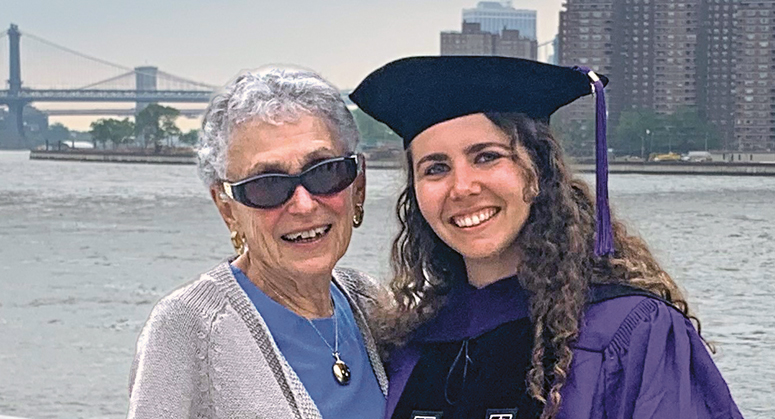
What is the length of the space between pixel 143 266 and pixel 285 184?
62.5 ft

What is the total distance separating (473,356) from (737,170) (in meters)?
47.9

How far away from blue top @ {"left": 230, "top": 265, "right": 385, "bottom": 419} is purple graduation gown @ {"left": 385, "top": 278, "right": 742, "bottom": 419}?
305 mm

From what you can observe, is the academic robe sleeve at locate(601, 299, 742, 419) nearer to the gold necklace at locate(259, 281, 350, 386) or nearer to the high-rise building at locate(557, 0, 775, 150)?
the gold necklace at locate(259, 281, 350, 386)

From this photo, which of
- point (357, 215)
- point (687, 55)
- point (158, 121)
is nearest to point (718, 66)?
point (687, 55)

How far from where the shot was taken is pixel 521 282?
1.44 meters

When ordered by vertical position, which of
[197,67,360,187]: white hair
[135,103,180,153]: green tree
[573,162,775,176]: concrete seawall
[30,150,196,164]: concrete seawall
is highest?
[197,67,360,187]: white hair

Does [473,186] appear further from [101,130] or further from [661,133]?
[101,130]

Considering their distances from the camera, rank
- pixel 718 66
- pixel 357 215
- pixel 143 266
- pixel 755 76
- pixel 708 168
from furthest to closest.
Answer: pixel 718 66, pixel 755 76, pixel 708 168, pixel 143 266, pixel 357 215

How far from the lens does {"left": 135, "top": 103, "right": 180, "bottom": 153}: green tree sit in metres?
56.9

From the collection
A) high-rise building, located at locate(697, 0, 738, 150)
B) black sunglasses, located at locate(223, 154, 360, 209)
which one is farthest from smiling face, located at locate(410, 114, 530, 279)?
high-rise building, located at locate(697, 0, 738, 150)

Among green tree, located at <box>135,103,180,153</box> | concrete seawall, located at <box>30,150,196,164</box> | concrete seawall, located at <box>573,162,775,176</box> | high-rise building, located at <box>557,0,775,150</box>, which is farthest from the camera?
concrete seawall, located at <box>30,150,196,164</box>

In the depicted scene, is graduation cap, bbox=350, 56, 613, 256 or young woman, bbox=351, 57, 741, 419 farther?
graduation cap, bbox=350, 56, 613, 256

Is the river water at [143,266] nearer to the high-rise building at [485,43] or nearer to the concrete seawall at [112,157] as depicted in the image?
the high-rise building at [485,43]

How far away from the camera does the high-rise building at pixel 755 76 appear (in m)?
45.6
